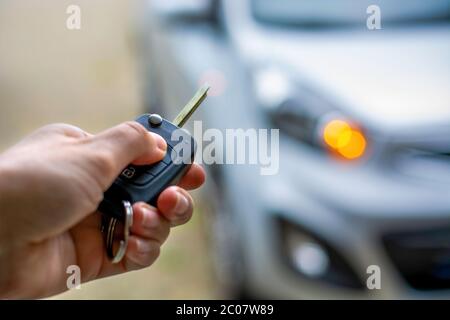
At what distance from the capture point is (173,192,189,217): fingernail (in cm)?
97

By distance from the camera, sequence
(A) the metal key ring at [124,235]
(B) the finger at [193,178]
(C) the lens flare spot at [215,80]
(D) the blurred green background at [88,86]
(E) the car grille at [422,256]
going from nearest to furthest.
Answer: (A) the metal key ring at [124,235] → (B) the finger at [193,178] → (E) the car grille at [422,256] → (C) the lens flare spot at [215,80] → (D) the blurred green background at [88,86]

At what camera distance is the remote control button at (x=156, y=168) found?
0.97 m

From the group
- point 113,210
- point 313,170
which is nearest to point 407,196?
point 313,170

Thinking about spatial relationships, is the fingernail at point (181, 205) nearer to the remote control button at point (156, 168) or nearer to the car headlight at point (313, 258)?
the remote control button at point (156, 168)

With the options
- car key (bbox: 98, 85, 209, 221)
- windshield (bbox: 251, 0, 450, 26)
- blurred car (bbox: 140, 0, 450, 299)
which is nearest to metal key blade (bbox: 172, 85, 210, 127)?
car key (bbox: 98, 85, 209, 221)

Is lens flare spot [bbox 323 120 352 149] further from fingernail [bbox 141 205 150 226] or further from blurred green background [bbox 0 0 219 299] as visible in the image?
fingernail [bbox 141 205 150 226]

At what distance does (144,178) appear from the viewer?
0.96 metres

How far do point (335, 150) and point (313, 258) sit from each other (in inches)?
10.6

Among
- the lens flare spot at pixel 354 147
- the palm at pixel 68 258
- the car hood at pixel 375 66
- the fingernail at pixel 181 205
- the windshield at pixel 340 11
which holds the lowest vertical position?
the palm at pixel 68 258

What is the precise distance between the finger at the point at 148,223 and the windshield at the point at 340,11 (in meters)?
1.24

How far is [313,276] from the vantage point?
1.83 meters

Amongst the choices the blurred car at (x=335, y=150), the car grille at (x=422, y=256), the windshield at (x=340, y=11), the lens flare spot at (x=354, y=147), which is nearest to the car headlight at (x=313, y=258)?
the blurred car at (x=335, y=150)

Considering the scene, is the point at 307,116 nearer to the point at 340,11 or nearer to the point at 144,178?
the point at 340,11

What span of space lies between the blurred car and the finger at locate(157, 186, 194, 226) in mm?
846
